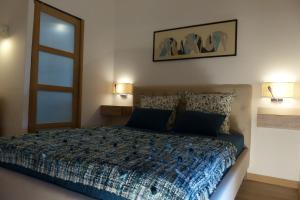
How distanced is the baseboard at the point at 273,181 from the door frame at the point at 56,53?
2498 mm

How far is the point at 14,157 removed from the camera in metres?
1.44

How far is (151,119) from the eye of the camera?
261cm

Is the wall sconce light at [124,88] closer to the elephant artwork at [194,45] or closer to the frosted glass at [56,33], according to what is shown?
the elephant artwork at [194,45]

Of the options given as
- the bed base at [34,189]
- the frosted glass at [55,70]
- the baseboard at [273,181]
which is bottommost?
the baseboard at [273,181]

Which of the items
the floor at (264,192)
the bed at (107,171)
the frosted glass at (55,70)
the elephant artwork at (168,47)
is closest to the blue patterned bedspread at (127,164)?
the bed at (107,171)

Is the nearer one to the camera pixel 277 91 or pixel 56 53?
pixel 277 91

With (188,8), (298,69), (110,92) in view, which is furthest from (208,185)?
(110,92)

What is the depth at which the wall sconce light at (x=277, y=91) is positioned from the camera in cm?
235

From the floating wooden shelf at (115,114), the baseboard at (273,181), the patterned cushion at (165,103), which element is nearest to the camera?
the baseboard at (273,181)

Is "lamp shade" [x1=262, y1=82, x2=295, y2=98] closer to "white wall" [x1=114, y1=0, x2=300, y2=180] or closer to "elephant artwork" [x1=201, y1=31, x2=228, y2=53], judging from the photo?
"white wall" [x1=114, y1=0, x2=300, y2=180]

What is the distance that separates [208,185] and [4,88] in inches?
108

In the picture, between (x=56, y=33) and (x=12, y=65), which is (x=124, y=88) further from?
(x=12, y=65)

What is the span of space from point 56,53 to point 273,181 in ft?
10.4

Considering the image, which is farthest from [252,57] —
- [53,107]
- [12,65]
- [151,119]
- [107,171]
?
[12,65]
